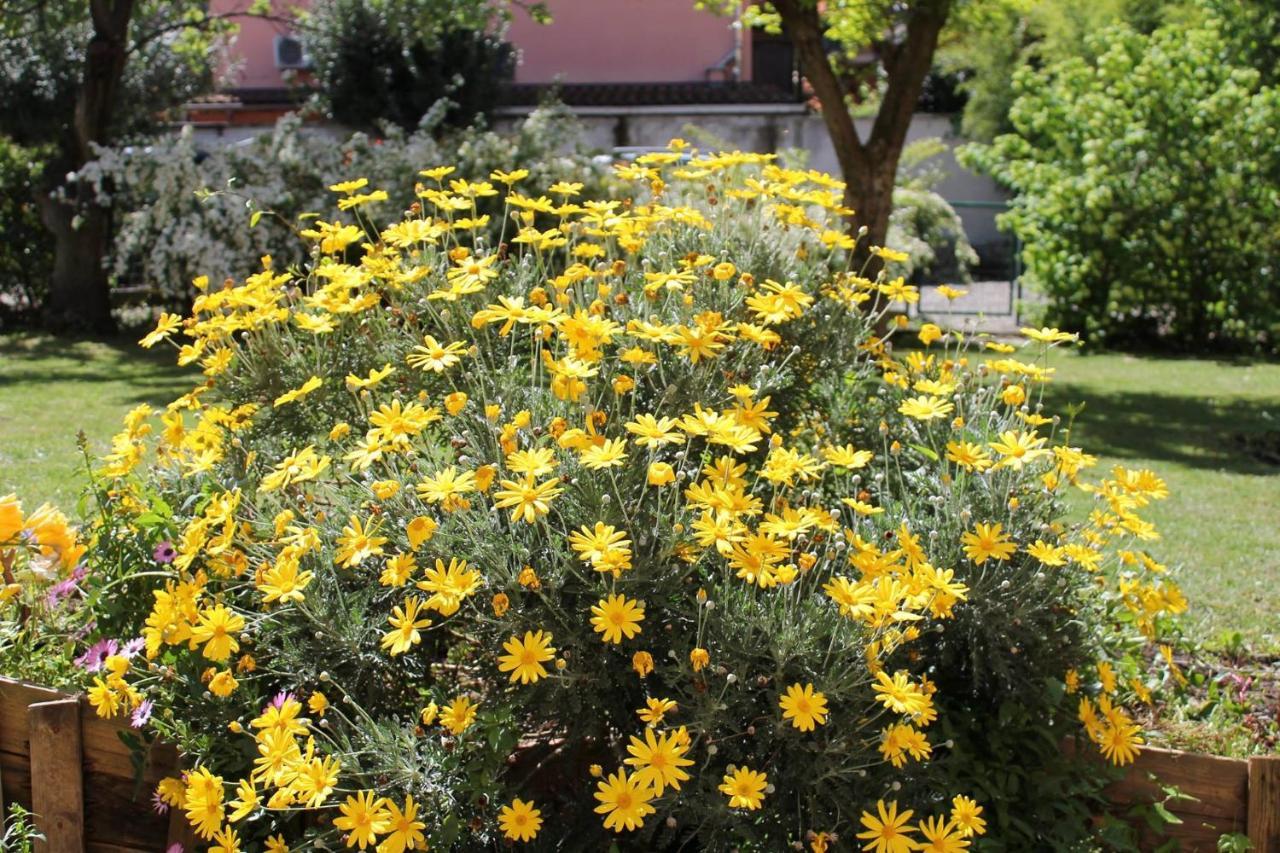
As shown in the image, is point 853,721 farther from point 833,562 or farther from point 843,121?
point 843,121

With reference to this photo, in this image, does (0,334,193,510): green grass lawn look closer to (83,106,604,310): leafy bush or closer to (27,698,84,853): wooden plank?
(83,106,604,310): leafy bush

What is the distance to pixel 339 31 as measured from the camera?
1703cm

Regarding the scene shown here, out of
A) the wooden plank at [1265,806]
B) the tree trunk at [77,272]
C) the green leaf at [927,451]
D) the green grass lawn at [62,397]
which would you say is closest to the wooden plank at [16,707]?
the green leaf at [927,451]

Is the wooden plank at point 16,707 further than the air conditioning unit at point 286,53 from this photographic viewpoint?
No

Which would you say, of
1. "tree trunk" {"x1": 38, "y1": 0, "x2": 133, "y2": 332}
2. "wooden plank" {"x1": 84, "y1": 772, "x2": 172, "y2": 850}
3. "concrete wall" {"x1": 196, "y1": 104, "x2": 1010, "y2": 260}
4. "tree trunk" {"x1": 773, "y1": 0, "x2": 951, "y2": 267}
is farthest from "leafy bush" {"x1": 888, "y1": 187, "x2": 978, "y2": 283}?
"wooden plank" {"x1": 84, "y1": 772, "x2": 172, "y2": 850}

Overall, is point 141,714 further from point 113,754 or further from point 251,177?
point 251,177

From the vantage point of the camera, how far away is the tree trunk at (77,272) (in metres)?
11.9

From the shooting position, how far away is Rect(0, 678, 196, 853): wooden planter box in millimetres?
2713

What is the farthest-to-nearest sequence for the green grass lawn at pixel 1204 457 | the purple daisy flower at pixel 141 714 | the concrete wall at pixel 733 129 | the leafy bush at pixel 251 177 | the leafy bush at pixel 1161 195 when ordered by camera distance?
the concrete wall at pixel 733 129 → the leafy bush at pixel 1161 195 → the leafy bush at pixel 251 177 → the green grass lawn at pixel 1204 457 → the purple daisy flower at pixel 141 714

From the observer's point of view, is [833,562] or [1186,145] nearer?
[833,562]

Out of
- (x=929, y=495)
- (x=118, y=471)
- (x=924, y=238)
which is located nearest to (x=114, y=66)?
(x=924, y=238)

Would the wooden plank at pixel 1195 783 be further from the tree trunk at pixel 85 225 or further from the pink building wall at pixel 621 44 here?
the pink building wall at pixel 621 44

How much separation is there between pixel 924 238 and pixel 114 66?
8021mm

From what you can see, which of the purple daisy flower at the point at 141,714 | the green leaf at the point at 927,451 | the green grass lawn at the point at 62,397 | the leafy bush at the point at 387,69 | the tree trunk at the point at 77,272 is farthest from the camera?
the leafy bush at the point at 387,69
